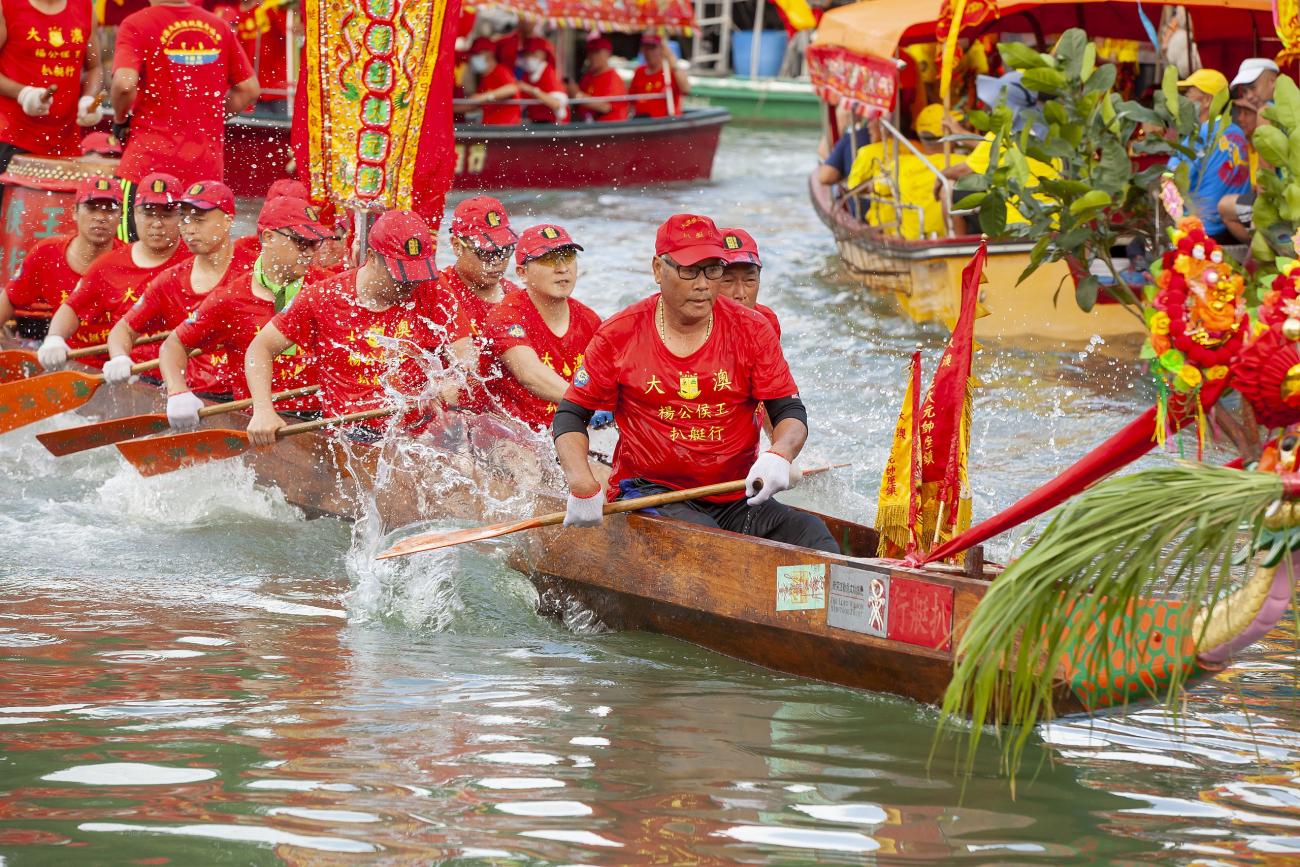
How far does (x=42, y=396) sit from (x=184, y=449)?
1063 millimetres

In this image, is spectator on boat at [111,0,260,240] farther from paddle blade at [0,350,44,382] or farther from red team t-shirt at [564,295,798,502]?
red team t-shirt at [564,295,798,502]

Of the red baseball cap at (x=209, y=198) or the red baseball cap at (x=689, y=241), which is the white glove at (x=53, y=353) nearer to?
the red baseball cap at (x=209, y=198)

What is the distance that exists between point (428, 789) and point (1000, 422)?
559cm

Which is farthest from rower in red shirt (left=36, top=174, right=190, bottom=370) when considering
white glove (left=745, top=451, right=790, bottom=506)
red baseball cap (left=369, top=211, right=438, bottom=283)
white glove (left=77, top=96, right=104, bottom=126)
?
white glove (left=745, top=451, right=790, bottom=506)

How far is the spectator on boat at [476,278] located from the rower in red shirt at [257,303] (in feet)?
2.20

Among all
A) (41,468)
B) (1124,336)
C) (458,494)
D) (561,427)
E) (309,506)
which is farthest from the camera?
(1124,336)

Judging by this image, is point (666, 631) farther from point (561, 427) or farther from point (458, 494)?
point (458, 494)

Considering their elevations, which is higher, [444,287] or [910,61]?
[910,61]

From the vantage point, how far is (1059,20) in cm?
1312

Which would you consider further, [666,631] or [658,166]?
[658,166]

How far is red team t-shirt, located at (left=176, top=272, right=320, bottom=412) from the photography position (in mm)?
7617

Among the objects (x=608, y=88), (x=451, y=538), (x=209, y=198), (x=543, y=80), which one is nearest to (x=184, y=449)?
(x=209, y=198)

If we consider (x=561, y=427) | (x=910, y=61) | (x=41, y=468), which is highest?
(x=910, y=61)

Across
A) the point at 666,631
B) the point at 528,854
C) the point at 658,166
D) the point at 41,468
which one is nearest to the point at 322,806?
the point at 528,854
